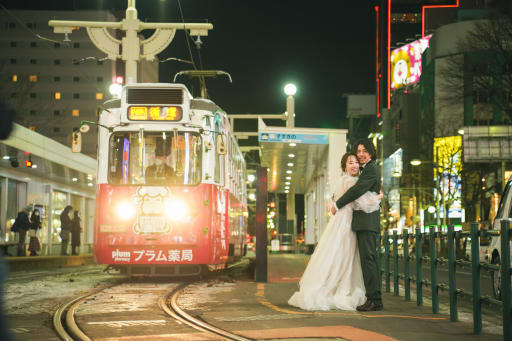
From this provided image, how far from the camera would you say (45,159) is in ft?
85.9

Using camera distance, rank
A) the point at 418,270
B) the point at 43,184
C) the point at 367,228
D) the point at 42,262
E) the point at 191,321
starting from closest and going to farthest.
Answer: the point at 191,321 → the point at 367,228 → the point at 418,270 → the point at 42,262 → the point at 43,184

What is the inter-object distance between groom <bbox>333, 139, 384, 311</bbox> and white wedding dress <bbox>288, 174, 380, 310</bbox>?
12cm

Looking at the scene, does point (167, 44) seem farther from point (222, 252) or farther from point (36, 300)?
point (36, 300)

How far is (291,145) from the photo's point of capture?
21344mm

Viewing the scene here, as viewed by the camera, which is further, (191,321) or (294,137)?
(294,137)

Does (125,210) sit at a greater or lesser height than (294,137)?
lesser

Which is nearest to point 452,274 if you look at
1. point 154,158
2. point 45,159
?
point 154,158

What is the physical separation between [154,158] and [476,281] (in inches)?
335

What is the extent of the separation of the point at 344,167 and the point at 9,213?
18729 millimetres

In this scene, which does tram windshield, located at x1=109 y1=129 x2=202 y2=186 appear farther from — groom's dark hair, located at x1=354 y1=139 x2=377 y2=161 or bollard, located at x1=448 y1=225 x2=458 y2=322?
bollard, located at x1=448 y1=225 x2=458 y2=322

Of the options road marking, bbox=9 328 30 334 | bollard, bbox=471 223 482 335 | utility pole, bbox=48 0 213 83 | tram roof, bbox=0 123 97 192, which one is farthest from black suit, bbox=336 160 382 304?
tram roof, bbox=0 123 97 192

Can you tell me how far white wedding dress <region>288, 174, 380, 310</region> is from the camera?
8.45m

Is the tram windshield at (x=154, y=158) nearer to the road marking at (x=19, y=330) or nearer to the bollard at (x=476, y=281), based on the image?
the road marking at (x=19, y=330)

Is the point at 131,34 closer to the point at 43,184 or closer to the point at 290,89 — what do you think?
the point at 290,89
